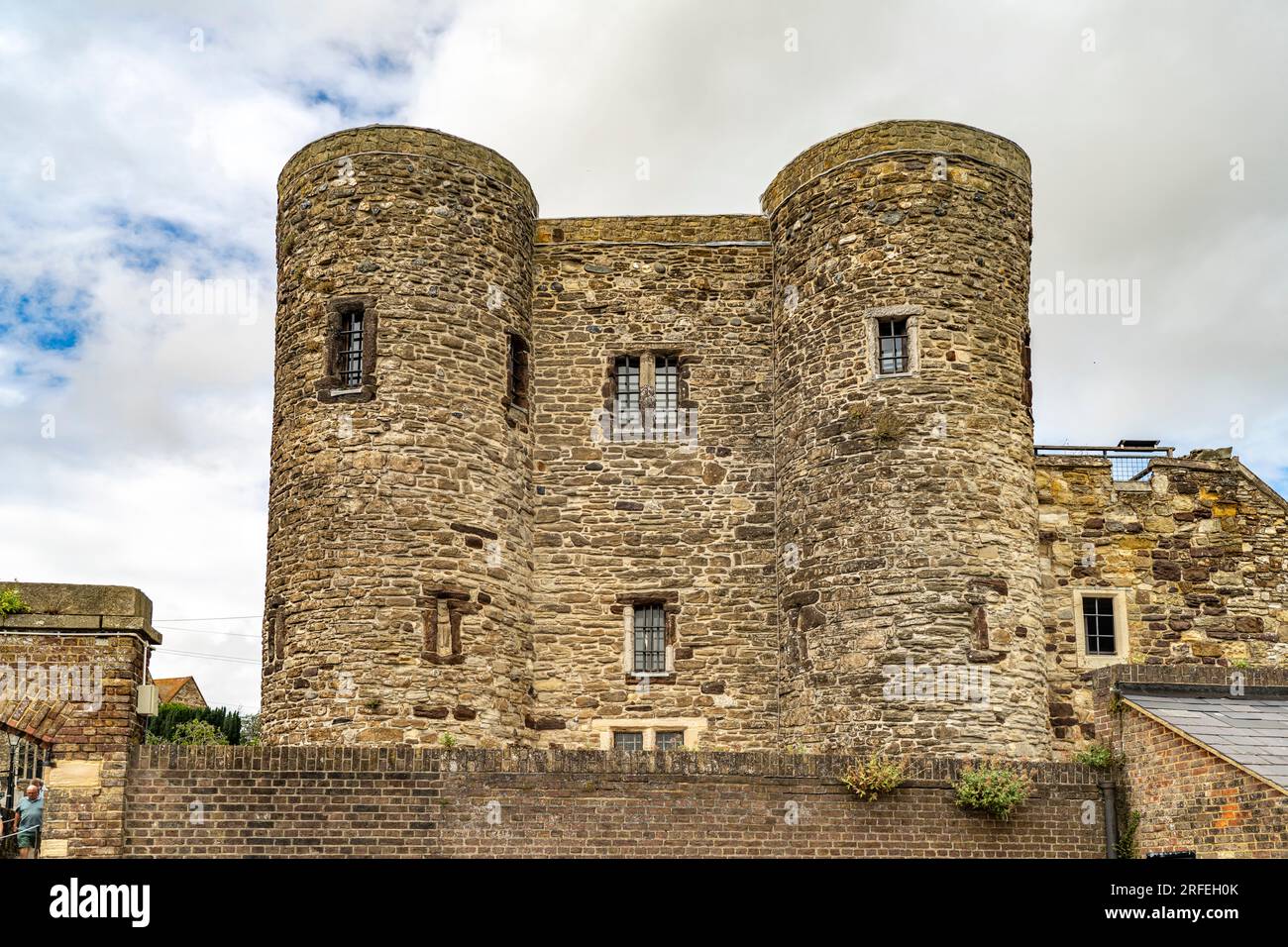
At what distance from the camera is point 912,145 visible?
21.7 meters

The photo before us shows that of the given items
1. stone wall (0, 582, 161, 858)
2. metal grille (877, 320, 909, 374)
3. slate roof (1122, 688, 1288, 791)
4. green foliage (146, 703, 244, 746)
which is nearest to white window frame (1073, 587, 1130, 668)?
metal grille (877, 320, 909, 374)

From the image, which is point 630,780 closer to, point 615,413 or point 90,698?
point 90,698

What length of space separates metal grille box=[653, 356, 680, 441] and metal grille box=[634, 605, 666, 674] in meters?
2.74

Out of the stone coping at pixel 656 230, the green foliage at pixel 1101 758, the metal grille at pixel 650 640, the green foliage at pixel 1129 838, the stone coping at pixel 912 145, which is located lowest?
the green foliage at pixel 1129 838

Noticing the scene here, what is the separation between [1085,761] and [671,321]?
33.2ft

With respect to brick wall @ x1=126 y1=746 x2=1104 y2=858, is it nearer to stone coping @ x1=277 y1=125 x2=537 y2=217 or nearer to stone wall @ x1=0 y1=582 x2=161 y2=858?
stone wall @ x1=0 y1=582 x2=161 y2=858

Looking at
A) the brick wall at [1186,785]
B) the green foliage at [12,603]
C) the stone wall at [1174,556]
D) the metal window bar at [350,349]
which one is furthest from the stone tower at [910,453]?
the green foliage at [12,603]

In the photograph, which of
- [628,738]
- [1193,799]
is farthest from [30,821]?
[1193,799]

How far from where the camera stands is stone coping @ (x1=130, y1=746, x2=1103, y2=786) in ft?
50.4

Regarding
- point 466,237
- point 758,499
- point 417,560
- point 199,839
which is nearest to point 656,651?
point 758,499

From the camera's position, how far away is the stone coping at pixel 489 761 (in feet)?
50.4

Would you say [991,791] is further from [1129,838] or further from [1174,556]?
[1174,556]

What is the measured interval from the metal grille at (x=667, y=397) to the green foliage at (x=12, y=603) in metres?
11.0

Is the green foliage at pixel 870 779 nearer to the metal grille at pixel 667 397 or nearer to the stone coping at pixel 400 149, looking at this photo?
the metal grille at pixel 667 397
